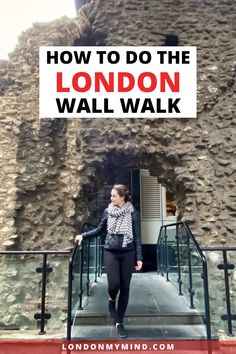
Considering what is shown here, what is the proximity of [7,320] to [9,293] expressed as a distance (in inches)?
19.2

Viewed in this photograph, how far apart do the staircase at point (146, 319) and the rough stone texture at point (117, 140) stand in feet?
4.37

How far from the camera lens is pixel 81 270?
16.2 feet

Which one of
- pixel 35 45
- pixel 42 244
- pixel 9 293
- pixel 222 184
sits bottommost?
pixel 9 293

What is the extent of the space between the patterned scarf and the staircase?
3.78 feet

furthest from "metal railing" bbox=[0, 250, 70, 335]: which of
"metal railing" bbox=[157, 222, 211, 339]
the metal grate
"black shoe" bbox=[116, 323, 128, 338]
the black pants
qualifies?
the metal grate

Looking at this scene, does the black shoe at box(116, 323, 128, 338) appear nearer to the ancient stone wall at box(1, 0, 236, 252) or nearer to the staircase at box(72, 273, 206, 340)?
the staircase at box(72, 273, 206, 340)

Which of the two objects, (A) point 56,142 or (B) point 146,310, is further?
(A) point 56,142

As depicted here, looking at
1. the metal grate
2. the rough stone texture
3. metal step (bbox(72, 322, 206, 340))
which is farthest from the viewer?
the metal grate

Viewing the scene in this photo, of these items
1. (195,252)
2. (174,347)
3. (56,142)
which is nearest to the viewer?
(174,347)

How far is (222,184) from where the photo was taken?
Answer: 6234mm

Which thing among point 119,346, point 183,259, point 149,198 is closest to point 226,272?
point 183,259

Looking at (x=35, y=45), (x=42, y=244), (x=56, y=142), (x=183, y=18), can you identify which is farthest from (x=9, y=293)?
(x=183, y=18)

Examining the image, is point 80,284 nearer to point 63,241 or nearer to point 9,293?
point 9,293

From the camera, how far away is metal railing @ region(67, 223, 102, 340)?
3.99 meters
